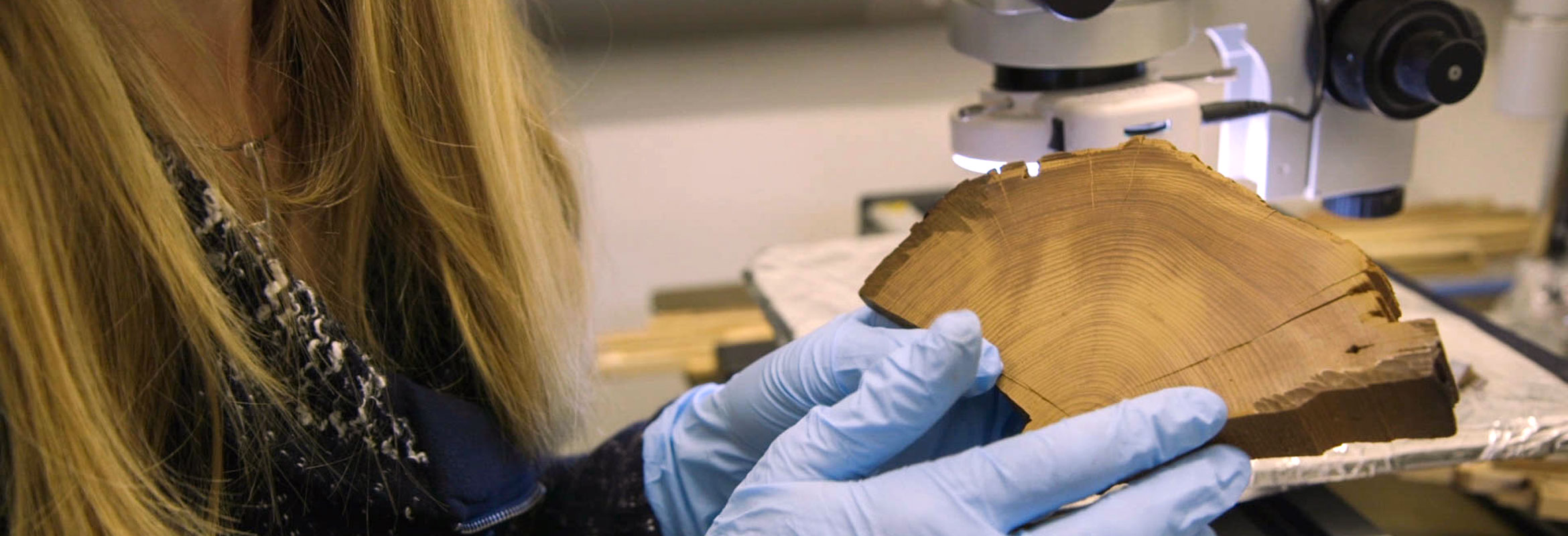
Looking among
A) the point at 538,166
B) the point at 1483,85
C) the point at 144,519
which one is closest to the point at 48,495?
the point at 144,519

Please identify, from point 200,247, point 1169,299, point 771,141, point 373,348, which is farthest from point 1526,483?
point 771,141

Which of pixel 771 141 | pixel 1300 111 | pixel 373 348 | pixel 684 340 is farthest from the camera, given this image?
pixel 771 141

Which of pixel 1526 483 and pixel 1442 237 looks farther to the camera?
pixel 1442 237

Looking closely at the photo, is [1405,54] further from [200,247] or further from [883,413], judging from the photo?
[200,247]

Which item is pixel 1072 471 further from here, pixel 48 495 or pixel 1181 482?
pixel 48 495

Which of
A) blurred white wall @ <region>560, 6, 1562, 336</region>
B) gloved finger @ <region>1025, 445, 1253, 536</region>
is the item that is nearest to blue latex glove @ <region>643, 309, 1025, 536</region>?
gloved finger @ <region>1025, 445, 1253, 536</region>

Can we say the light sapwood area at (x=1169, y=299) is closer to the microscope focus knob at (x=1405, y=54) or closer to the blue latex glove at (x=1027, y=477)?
the blue latex glove at (x=1027, y=477)

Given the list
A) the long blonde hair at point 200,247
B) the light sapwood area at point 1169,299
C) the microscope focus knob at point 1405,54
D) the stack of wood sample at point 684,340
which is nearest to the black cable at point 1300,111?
the microscope focus knob at point 1405,54

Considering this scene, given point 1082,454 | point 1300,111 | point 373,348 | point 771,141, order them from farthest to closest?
point 771,141
point 1300,111
point 373,348
point 1082,454

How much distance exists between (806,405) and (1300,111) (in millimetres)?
534

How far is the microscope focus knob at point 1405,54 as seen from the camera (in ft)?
2.78

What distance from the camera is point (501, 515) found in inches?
34.8

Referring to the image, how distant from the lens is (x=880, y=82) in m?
1.99

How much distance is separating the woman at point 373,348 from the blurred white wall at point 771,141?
917mm
